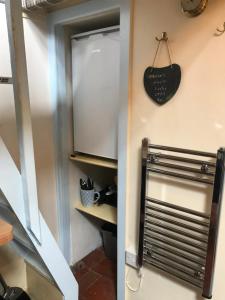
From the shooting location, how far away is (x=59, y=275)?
4.23 ft

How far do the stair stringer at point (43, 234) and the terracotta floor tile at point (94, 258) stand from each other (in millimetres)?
868

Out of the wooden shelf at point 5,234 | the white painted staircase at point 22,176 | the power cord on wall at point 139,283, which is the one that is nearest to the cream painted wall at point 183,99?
the power cord on wall at point 139,283

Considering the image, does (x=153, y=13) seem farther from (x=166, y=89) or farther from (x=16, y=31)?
(x=16, y=31)

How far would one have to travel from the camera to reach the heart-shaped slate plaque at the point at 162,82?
1.24 m

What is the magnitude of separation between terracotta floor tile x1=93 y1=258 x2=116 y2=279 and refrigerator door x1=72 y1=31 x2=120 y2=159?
43.0 inches

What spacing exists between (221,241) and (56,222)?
1338 mm

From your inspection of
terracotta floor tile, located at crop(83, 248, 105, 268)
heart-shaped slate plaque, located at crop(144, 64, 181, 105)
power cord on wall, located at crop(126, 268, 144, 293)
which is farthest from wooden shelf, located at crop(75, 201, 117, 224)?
heart-shaped slate plaque, located at crop(144, 64, 181, 105)

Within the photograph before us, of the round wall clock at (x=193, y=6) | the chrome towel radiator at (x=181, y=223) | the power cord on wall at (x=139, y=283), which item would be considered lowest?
the power cord on wall at (x=139, y=283)

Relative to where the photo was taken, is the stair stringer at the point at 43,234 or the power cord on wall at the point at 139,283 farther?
the power cord on wall at the point at 139,283

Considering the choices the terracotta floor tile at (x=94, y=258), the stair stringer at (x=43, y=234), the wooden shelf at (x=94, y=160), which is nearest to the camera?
the stair stringer at (x=43, y=234)

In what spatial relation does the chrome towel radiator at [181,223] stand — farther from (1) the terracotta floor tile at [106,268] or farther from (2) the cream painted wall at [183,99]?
(1) the terracotta floor tile at [106,268]

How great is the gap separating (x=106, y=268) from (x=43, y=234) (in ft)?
4.29

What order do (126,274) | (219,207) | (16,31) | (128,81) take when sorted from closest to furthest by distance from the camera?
(16,31)
(219,207)
(128,81)
(126,274)

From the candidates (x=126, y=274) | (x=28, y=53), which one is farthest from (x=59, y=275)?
(x=28, y=53)
